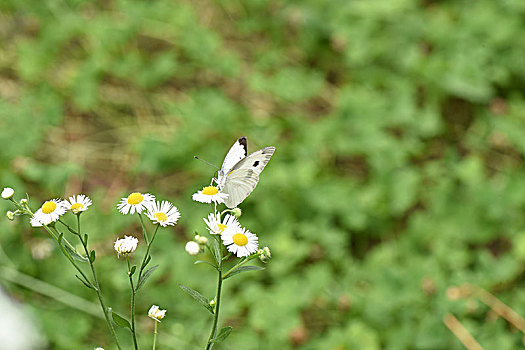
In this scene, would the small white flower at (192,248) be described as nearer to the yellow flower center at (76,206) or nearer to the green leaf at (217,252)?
the green leaf at (217,252)

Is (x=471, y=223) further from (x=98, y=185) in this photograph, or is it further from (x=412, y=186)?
(x=98, y=185)

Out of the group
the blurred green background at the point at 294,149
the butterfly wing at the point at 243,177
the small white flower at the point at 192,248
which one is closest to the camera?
the small white flower at the point at 192,248

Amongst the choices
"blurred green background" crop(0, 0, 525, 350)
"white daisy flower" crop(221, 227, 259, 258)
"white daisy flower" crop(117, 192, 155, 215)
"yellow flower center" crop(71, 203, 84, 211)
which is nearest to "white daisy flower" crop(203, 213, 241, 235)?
"white daisy flower" crop(221, 227, 259, 258)

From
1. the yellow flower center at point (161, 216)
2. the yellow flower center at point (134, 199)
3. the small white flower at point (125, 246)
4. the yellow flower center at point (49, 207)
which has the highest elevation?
the yellow flower center at point (49, 207)

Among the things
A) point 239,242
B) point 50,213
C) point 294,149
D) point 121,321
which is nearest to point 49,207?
point 50,213

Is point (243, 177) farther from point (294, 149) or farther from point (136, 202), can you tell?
point (294, 149)

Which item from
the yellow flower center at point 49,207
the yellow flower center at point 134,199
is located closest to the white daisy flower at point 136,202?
the yellow flower center at point 134,199

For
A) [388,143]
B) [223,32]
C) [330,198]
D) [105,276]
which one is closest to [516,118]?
[388,143]
